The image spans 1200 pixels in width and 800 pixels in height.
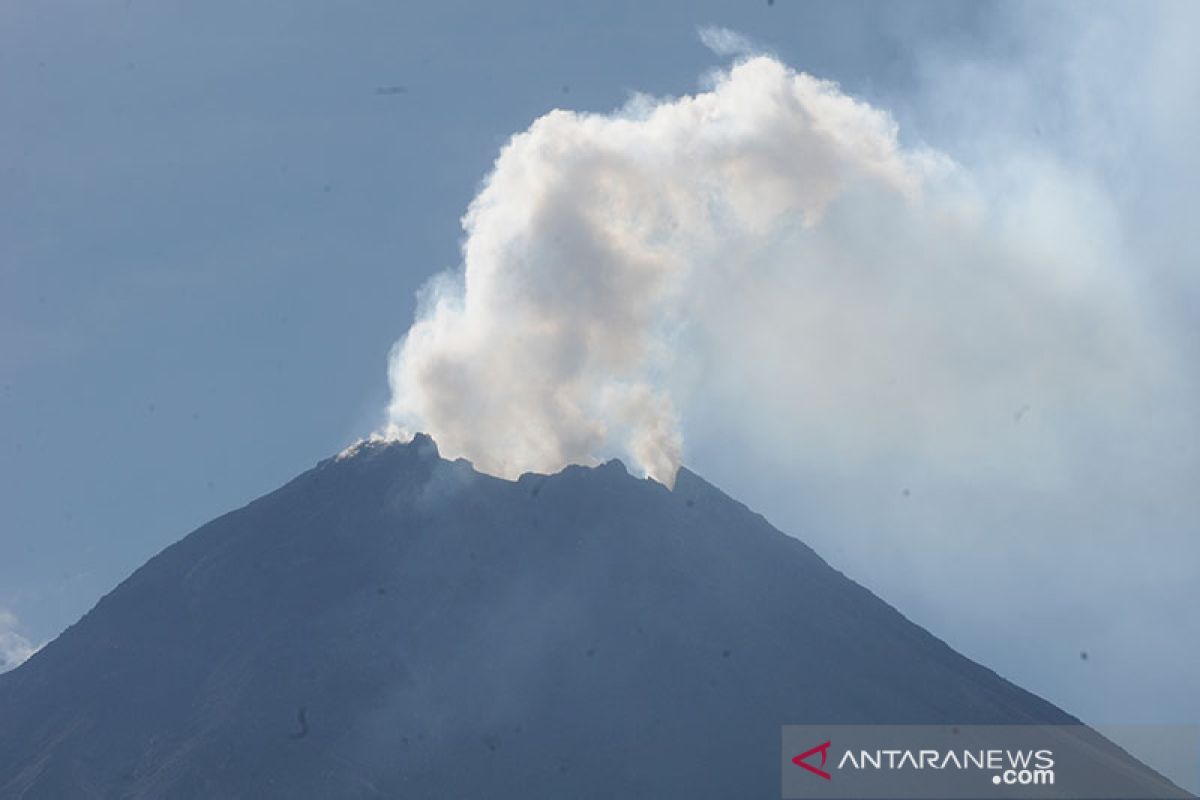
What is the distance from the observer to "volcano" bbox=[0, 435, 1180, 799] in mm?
165250

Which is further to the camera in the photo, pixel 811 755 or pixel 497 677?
pixel 497 677

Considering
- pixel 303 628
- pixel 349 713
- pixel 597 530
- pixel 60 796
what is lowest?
pixel 60 796

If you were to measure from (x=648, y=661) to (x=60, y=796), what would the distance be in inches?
2261

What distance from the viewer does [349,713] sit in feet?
572

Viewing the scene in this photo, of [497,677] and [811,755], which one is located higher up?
[497,677]

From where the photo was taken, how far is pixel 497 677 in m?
179

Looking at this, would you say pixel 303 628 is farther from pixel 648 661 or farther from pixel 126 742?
pixel 648 661

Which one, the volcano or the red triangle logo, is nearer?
the red triangle logo

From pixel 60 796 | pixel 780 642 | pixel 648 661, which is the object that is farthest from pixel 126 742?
pixel 780 642

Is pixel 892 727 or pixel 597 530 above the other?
pixel 597 530

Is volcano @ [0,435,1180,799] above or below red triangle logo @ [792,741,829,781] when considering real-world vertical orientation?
above

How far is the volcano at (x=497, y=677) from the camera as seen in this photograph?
542ft

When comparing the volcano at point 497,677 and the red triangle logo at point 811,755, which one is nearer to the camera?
the red triangle logo at point 811,755

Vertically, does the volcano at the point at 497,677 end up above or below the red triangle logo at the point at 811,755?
above
